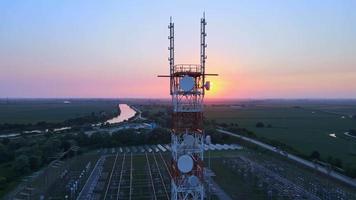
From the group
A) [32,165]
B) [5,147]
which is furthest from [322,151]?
[5,147]

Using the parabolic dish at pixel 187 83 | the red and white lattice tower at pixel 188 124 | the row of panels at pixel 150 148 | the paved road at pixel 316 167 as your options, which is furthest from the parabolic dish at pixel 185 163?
the row of panels at pixel 150 148

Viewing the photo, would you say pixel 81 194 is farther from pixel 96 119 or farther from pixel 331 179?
pixel 96 119

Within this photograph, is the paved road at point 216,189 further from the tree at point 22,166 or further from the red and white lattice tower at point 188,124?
the tree at point 22,166

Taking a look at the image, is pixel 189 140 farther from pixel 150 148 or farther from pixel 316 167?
pixel 150 148

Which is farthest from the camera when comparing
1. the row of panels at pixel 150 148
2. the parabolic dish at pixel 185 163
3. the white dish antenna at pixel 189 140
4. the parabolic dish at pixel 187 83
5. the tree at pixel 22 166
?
the row of panels at pixel 150 148

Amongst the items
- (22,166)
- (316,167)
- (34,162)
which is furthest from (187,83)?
(34,162)

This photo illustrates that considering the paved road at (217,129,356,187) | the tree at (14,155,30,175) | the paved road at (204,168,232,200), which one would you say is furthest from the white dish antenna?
the tree at (14,155,30,175)
